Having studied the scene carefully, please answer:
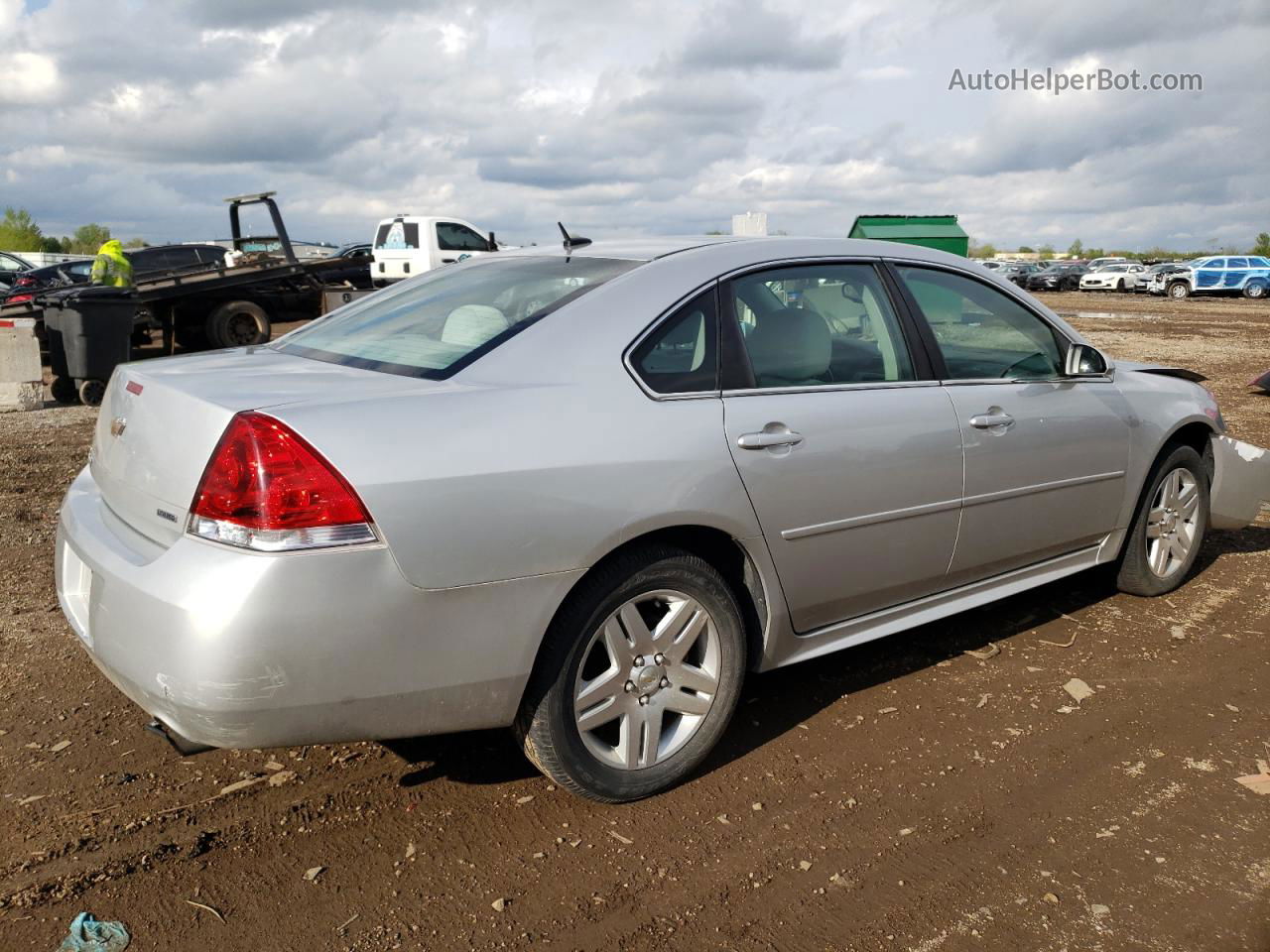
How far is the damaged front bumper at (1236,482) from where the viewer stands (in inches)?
200

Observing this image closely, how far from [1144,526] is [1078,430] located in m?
0.86

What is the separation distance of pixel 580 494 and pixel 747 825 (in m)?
1.08

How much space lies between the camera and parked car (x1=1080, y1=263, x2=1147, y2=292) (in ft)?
151

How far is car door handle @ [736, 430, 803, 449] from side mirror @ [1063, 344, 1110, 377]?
160 cm

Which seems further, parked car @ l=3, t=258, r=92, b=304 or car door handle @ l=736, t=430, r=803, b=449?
parked car @ l=3, t=258, r=92, b=304

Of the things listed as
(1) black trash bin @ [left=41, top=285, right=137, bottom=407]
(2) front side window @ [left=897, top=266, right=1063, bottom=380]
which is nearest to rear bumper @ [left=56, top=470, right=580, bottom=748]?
(2) front side window @ [left=897, top=266, right=1063, bottom=380]

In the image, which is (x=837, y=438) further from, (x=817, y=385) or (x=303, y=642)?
(x=303, y=642)

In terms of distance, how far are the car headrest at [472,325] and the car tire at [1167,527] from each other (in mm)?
3102

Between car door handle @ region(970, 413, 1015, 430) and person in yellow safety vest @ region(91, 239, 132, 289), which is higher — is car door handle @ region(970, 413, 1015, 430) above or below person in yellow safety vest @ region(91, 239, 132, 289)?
below

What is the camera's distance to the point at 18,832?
116 inches

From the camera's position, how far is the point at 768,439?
10.4ft

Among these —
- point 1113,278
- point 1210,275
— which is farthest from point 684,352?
point 1113,278

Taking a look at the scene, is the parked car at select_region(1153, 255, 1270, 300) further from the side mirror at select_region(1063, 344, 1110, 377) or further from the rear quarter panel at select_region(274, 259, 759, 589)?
the rear quarter panel at select_region(274, 259, 759, 589)

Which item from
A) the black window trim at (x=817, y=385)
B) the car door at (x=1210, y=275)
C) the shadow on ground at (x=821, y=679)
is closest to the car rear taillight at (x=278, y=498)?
the shadow on ground at (x=821, y=679)
